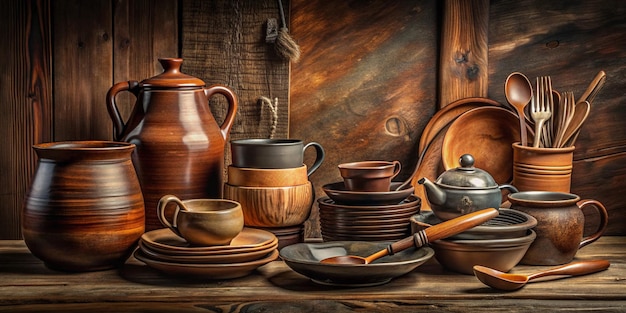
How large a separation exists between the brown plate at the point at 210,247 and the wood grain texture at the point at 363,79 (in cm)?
40

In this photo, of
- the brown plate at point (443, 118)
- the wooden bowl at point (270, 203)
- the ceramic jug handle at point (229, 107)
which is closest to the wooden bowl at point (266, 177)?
the wooden bowl at point (270, 203)

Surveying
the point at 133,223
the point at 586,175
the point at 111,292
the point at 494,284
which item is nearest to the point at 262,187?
the point at 133,223

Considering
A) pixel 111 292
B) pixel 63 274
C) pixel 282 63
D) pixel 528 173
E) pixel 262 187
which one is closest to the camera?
pixel 111 292

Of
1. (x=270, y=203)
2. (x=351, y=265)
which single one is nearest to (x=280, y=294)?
(x=351, y=265)

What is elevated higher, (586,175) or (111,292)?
(586,175)

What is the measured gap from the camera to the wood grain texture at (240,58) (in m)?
1.94

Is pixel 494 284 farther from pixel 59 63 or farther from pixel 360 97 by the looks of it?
pixel 59 63

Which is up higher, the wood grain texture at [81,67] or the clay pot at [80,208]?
the wood grain texture at [81,67]

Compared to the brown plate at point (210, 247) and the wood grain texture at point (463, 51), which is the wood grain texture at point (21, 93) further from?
the wood grain texture at point (463, 51)

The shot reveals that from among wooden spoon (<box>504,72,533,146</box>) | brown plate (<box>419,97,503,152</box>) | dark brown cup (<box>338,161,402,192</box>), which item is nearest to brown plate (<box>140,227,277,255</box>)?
dark brown cup (<box>338,161,402,192</box>)

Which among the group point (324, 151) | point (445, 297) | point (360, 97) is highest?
point (360, 97)

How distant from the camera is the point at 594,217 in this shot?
80.5 inches

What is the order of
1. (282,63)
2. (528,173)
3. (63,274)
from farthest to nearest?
1. (282,63)
2. (528,173)
3. (63,274)

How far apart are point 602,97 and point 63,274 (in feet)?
4.57
